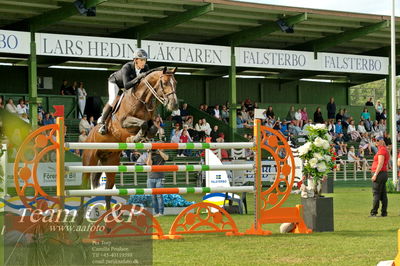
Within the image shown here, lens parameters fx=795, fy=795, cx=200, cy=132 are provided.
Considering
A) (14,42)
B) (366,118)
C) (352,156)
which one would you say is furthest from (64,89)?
(366,118)

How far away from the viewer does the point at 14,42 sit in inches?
926

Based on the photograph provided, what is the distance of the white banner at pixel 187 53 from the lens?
2655cm

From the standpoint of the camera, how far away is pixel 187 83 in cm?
3519

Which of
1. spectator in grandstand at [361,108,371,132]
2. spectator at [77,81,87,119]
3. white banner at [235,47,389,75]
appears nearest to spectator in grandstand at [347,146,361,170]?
white banner at [235,47,389,75]

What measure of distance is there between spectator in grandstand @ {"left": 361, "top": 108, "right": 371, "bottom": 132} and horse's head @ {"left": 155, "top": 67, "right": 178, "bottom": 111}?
25.2 m

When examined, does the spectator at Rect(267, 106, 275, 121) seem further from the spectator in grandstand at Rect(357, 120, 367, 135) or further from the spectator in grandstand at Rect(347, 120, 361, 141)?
the spectator in grandstand at Rect(357, 120, 367, 135)

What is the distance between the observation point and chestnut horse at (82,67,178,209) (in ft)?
34.9

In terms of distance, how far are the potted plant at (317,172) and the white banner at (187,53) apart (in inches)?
580

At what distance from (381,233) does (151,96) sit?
3.90 m

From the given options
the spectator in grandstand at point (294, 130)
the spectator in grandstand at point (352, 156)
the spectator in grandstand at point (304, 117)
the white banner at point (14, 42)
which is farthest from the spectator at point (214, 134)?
the white banner at point (14, 42)

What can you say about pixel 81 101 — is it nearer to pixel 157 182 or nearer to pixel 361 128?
pixel 361 128

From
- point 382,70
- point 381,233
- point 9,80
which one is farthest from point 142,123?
point 382,70

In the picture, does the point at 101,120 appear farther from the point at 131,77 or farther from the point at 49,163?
the point at 49,163

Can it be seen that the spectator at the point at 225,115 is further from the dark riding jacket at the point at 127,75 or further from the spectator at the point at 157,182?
the dark riding jacket at the point at 127,75
